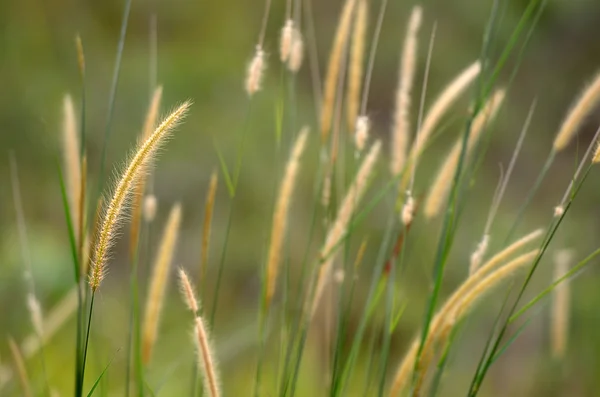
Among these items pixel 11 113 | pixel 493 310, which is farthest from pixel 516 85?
pixel 11 113

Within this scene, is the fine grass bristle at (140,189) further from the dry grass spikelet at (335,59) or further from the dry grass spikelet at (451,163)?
the dry grass spikelet at (451,163)

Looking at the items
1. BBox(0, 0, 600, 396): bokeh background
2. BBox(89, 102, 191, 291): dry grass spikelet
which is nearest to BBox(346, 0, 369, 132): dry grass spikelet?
BBox(89, 102, 191, 291): dry grass spikelet

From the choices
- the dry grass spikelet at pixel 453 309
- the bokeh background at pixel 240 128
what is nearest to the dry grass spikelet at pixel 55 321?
the dry grass spikelet at pixel 453 309

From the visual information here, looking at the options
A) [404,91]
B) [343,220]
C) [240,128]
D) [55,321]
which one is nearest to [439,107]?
[404,91]

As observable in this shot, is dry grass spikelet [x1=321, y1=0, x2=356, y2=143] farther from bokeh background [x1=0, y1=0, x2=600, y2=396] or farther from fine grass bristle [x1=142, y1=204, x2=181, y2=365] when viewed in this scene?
bokeh background [x1=0, y1=0, x2=600, y2=396]

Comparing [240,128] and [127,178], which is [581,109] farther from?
[240,128]

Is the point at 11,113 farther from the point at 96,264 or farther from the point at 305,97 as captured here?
the point at 96,264

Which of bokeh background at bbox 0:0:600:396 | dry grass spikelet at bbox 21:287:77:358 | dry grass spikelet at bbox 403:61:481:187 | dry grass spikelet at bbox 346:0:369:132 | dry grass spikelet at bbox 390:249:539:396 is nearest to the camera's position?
dry grass spikelet at bbox 390:249:539:396
